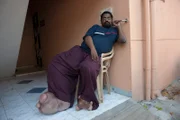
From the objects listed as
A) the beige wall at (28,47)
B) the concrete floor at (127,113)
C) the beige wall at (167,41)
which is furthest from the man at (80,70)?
the beige wall at (28,47)

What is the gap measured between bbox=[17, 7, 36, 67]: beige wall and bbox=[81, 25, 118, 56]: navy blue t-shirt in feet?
11.5

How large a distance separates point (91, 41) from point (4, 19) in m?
1.54

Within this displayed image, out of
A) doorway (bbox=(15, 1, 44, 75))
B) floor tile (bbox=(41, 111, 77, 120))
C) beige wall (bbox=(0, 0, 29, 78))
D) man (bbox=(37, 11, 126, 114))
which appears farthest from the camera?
doorway (bbox=(15, 1, 44, 75))

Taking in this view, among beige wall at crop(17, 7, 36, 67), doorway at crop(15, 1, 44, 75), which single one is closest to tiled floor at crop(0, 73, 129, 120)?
doorway at crop(15, 1, 44, 75)

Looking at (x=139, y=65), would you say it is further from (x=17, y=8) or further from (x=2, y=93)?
(x=2, y=93)

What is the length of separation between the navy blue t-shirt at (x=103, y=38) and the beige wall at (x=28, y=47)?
3.51 m

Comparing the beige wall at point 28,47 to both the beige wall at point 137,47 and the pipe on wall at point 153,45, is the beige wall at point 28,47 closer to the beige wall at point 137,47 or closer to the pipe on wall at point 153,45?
the beige wall at point 137,47

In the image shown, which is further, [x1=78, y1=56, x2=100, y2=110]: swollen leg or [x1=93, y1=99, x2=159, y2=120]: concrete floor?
[x1=78, y1=56, x2=100, y2=110]: swollen leg

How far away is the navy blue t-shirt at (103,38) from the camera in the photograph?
1.72 m

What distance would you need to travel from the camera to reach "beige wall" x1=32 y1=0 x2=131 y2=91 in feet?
5.97

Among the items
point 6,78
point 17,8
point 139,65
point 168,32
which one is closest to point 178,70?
point 168,32

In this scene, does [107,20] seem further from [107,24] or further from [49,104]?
[49,104]

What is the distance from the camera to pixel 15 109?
1.57 m

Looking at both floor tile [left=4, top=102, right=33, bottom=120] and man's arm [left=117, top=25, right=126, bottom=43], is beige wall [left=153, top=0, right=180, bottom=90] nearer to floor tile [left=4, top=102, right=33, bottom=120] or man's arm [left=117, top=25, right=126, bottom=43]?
man's arm [left=117, top=25, right=126, bottom=43]
